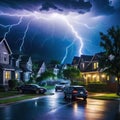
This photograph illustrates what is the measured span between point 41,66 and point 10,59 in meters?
40.2

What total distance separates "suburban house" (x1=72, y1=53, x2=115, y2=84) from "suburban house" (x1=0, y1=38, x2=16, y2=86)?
18.0 meters

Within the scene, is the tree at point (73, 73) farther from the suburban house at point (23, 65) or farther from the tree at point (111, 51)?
the tree at point (111, 51)

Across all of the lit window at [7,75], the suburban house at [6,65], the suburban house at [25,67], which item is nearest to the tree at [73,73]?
the suburban house at [25,67]

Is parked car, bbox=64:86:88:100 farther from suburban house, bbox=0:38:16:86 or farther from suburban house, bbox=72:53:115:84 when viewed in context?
suburban house, bbox=72:53:115:84

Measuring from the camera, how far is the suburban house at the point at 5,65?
6488 centimetres

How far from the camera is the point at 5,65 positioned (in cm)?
6675

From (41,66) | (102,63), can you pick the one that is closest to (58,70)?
(41,66)

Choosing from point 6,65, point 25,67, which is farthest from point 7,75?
point 25,67

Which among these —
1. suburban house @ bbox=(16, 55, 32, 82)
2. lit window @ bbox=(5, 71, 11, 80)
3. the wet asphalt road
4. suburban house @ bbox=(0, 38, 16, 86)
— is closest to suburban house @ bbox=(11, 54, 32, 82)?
suburban house @ bbox=(16, 55, 32, 82)

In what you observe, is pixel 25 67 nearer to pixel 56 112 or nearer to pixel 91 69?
pixel 91 69

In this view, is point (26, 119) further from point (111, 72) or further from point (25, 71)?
point (25, 71)

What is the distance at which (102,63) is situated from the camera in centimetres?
4981

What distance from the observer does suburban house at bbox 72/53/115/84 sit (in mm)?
73675

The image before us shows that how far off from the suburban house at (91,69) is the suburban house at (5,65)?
59.1ft
